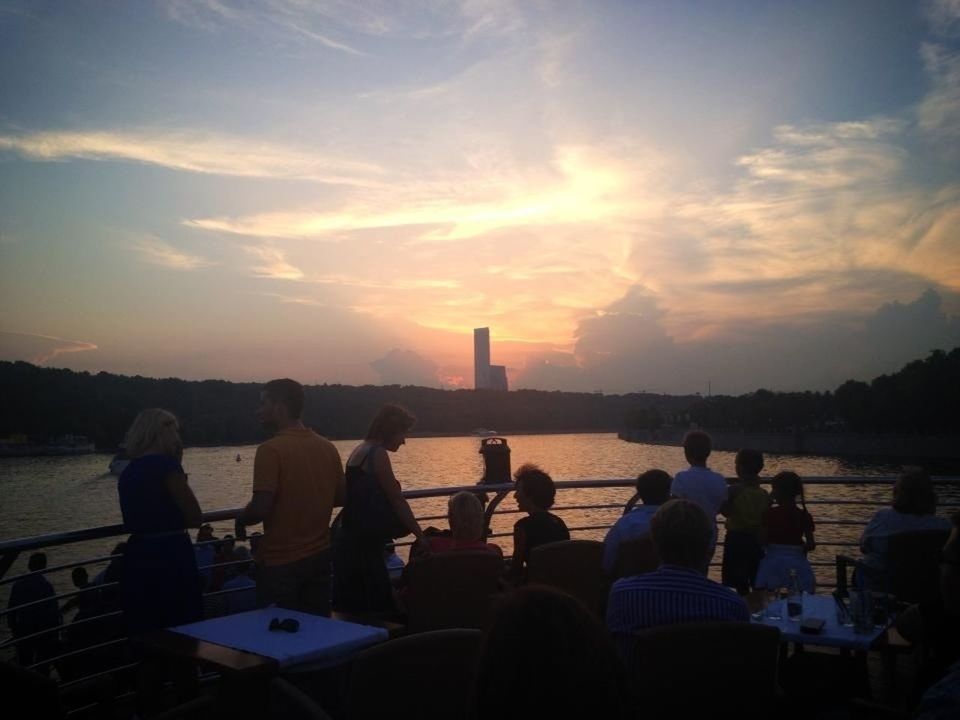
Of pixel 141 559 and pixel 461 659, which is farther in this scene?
pixel 141 559

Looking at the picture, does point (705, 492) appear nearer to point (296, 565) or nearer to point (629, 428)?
point (296, 565)

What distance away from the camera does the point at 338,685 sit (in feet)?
11.0

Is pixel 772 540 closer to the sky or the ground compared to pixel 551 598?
closer to the ground

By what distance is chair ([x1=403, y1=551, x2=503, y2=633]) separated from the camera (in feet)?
12.0

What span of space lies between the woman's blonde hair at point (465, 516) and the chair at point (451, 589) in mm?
557

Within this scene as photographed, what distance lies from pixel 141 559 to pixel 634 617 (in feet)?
7.70

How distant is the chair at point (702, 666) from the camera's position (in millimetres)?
2330

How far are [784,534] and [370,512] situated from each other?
305 cm

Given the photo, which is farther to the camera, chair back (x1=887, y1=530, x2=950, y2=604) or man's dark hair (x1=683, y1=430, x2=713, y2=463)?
man's dark hair (x1=683, y1=430, x2=713, y2=463)

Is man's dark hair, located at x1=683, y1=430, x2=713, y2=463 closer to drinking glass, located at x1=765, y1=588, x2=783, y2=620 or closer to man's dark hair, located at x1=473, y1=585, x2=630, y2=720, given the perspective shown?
drinking glass, located at x1=765, y1=588, x2=783, y2=620

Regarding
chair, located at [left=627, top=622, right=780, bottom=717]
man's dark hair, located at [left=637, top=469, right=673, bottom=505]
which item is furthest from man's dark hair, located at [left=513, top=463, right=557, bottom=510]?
chair, located at [left=627, top=622, right=780, bottom=717]

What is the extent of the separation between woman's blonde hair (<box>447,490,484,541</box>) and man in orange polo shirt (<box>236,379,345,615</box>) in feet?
2.18

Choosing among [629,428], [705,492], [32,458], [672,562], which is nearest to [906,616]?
[672,562]

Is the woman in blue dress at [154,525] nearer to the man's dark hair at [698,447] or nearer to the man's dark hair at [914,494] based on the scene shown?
the man's dark hair at [698,447]
